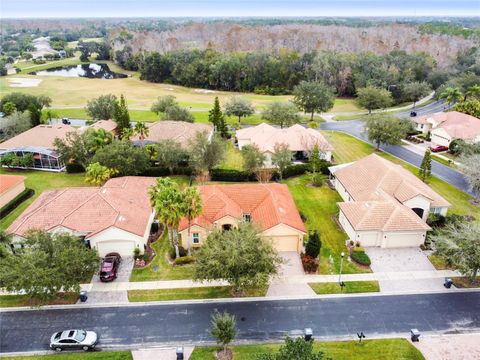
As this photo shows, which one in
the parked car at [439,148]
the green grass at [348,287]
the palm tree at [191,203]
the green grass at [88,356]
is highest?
the palm tree at [191,203]

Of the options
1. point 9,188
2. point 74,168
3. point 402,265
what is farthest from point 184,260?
point 74,168

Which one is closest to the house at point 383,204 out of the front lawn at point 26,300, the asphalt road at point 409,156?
the asphalt road at point 409,156

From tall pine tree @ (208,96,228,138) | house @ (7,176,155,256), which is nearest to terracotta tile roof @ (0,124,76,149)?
house @ (7,176,155,256)

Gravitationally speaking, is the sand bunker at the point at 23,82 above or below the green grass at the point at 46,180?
above

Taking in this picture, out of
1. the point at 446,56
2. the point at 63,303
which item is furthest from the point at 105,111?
the point at 446,56

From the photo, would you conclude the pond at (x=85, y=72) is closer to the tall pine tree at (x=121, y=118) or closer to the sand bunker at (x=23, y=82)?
the sand bunker at (x=23, y=82)

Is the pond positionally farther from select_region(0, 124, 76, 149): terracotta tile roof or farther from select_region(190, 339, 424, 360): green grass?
select_region(190, 339, 424, 360): green grass

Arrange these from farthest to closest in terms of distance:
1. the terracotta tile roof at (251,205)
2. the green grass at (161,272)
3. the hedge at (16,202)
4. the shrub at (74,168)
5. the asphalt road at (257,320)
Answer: the shrub at (74,168), the hedge at (16,202), the terracotta tile roof at (251,205), the green grass at (161,272), the asphalt road at (257,320)
